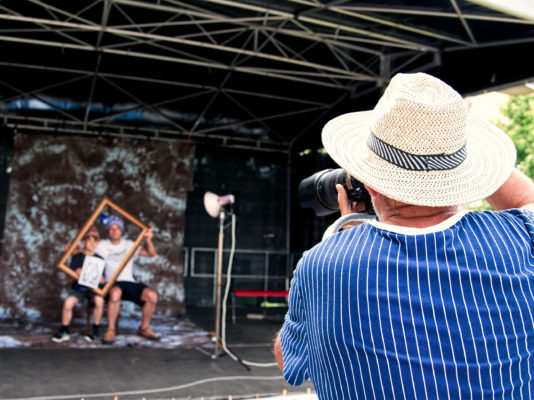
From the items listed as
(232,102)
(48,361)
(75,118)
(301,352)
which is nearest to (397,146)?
(301,352)

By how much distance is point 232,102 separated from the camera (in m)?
6.66

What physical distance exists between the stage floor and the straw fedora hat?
1578 mm

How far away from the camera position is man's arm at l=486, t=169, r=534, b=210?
0.89 meters

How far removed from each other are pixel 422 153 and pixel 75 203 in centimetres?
631

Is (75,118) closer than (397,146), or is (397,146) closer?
(397,146)

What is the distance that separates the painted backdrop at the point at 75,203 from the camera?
612cm

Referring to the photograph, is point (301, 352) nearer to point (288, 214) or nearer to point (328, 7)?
point (328, 7)

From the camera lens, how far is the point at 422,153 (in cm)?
76

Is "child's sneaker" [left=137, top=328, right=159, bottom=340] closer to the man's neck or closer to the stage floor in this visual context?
the stage floor

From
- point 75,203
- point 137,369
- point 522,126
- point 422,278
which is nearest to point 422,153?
point 422,278

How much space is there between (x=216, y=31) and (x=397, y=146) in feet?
14.3

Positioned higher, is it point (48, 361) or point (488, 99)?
point (488, 99)

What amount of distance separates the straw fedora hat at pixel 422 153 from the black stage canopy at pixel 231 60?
305cm

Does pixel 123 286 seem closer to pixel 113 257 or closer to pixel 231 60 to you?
pixel 113 257
